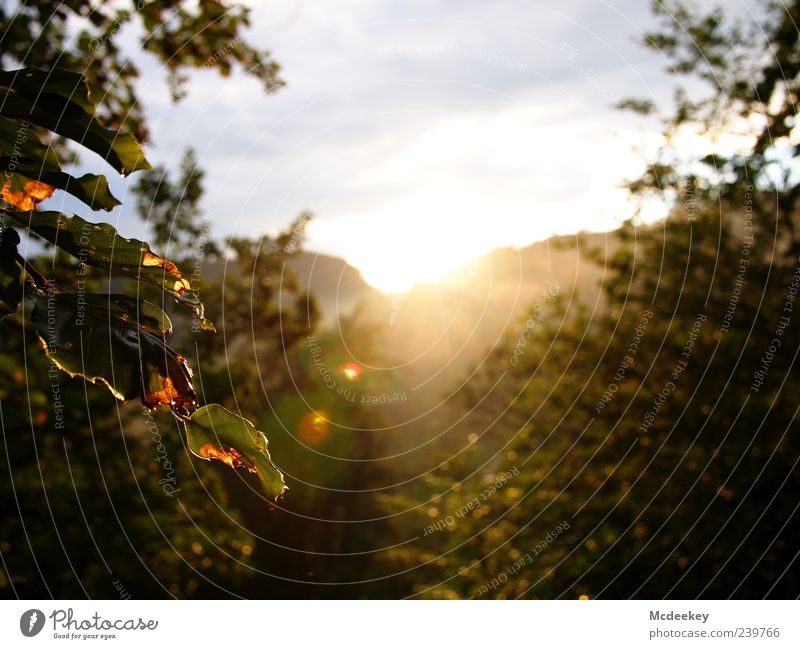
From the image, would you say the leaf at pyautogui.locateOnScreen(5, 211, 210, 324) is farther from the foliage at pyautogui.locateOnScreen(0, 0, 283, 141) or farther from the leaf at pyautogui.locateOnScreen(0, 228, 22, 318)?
the foliage at pyautogui.locateOnScreen(0, 0, 283, 141)

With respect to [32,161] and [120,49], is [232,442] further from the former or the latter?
[120,49]

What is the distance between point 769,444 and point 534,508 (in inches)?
171

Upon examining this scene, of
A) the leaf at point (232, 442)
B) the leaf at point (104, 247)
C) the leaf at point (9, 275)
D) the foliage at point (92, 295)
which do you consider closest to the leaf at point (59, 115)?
the foliage at point (92, 295)

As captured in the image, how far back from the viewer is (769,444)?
9219mm

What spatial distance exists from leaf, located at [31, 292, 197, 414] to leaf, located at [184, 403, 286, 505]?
2.3 inches

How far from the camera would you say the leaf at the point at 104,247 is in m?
1.57

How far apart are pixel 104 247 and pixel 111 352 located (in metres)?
0.26

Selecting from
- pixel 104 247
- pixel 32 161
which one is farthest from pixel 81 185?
pixel 104 247

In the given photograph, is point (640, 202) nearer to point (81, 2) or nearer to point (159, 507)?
point (81, 2)

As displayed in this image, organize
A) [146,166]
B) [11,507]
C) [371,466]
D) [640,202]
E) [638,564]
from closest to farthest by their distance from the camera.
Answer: [146,166], [11,507], [638,564], [640,202], [371,466]

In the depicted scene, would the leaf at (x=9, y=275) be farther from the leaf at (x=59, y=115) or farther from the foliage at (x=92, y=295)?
the leaf at (x=59, y=115)

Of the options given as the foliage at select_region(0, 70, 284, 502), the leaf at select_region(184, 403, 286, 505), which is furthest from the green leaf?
the leaf at select_region(184, 403, 286, 505)

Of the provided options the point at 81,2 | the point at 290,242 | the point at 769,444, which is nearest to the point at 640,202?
the point at 769,444

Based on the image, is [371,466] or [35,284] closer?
[35,284]
